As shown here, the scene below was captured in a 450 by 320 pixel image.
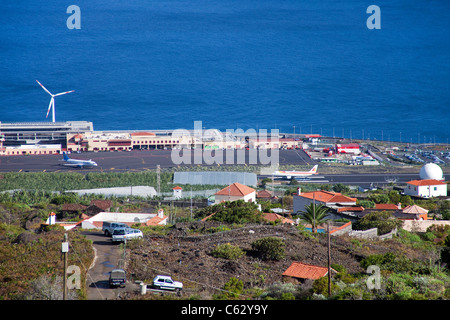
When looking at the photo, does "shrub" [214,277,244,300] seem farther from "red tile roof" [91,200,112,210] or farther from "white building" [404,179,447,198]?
"white building" [404,179,447,198]

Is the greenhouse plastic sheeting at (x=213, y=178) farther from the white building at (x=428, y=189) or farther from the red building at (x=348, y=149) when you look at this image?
the red building at (x=348, y=149)

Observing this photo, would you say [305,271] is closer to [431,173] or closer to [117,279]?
[117,279]

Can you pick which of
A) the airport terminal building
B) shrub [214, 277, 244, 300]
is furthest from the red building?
shrub [214, 277, 244, 300]

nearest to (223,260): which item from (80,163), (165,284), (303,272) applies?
(303,272)

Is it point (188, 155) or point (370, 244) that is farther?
point (188, 155)

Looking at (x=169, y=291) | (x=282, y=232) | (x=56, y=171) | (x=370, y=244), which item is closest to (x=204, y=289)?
(x=169, y=291)

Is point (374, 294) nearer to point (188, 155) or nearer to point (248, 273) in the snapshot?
point (248, 273)
